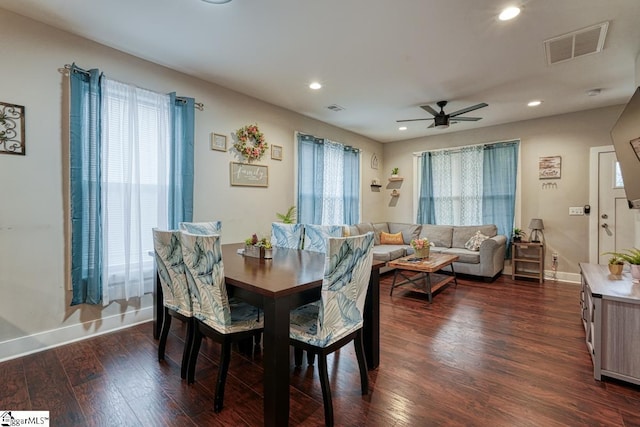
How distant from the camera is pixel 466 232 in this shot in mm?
5520

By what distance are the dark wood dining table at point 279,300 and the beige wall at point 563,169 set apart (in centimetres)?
440

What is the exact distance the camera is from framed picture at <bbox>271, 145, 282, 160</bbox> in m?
4.42

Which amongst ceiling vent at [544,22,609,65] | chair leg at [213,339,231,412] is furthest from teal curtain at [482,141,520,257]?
chair leg at [213,339,231,412]

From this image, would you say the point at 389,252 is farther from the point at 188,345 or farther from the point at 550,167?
the point at 188,345

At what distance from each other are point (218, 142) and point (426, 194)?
171 inches

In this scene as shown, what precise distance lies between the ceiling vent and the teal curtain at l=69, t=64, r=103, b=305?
13.4 feet

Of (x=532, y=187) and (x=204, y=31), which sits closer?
(x=204, y=31)

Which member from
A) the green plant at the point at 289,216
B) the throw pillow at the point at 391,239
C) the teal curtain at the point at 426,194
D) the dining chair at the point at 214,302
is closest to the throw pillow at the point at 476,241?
the teal curtain at the point at 426,194

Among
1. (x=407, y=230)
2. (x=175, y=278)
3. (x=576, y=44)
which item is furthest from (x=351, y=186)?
(x=175, y=278)

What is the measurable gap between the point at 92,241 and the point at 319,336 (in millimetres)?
2322

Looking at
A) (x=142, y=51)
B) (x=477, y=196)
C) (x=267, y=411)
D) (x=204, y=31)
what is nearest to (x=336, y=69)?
(x=204, y=31)

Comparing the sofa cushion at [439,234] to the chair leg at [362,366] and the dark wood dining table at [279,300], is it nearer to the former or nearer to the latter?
the dark wood dining table at [279,300]

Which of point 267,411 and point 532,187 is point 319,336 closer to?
point 267,411

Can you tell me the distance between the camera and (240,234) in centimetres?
400
